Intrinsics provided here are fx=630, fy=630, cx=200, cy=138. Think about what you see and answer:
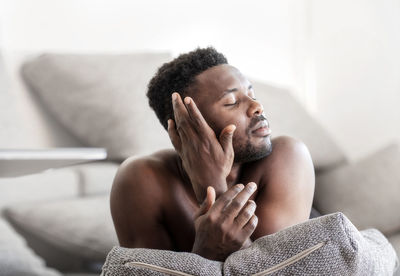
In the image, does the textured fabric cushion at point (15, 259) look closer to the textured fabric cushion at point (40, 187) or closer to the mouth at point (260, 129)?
the textured fabric cushion at point (40, 187)

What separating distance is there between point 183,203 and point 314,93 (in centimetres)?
215

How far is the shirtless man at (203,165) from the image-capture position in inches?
42.8

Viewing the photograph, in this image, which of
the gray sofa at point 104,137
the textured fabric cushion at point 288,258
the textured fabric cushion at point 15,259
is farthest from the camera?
the gray sofa at point 104,137

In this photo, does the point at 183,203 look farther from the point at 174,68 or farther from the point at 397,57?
the point at 397,57

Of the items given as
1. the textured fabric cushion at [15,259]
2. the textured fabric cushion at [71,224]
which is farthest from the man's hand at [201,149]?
the textured fabric cushion at [71,224]

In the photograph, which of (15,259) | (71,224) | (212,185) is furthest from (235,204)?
(71,224)

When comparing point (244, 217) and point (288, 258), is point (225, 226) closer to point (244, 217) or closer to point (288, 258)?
point (244, 217)

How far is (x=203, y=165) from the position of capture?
107cm

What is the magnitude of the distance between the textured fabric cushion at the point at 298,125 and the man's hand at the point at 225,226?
54.0 inches

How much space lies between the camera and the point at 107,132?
86.1 inches

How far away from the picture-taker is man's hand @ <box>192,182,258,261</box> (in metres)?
0.94

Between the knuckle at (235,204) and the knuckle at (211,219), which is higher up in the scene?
the knuckle at (235,204)

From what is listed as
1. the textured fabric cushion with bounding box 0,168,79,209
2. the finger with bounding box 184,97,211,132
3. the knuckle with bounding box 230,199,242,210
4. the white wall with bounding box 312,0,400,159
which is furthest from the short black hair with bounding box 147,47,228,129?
the white wall with bounding box 312,0,400,159

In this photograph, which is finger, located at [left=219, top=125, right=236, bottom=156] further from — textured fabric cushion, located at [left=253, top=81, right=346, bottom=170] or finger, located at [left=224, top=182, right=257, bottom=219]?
textured fabric cushion, located at [left=253, top=81, right=346, bottom=170]
